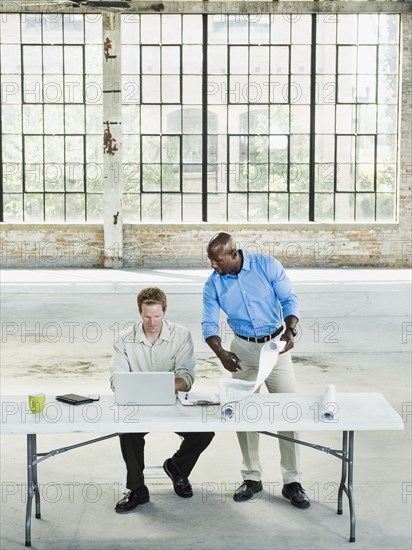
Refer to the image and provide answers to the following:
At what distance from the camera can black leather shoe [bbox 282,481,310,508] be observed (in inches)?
208

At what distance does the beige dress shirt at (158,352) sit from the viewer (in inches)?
210

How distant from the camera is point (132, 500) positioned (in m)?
5.26

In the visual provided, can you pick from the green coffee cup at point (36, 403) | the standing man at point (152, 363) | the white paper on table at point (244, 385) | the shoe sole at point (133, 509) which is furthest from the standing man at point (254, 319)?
the green coffee cup at point (36, 403)

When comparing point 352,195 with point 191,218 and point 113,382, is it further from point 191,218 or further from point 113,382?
point 113,382

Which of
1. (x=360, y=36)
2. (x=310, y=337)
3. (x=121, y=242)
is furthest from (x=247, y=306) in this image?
(x=360, y=36)

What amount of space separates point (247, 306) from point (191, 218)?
11.6 meters

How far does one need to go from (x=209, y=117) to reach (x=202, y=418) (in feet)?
41.0

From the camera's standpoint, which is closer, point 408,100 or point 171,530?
point 171,530

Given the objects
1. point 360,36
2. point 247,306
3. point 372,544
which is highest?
point 360,36

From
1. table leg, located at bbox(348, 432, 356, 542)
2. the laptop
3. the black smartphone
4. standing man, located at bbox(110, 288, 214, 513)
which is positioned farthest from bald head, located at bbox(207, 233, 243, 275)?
table leg, located at bbox(348, 432, 356, 542)

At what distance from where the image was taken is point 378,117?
16875 mm

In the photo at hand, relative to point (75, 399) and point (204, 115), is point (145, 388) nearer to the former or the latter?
point (75, 399)

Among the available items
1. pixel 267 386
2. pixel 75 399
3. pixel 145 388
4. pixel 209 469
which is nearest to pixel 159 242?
pixel 209 469

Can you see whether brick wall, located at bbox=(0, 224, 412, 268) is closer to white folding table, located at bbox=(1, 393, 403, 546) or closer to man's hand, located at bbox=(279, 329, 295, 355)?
man's hand, located at bbox=(279, 329, 295, 355)
